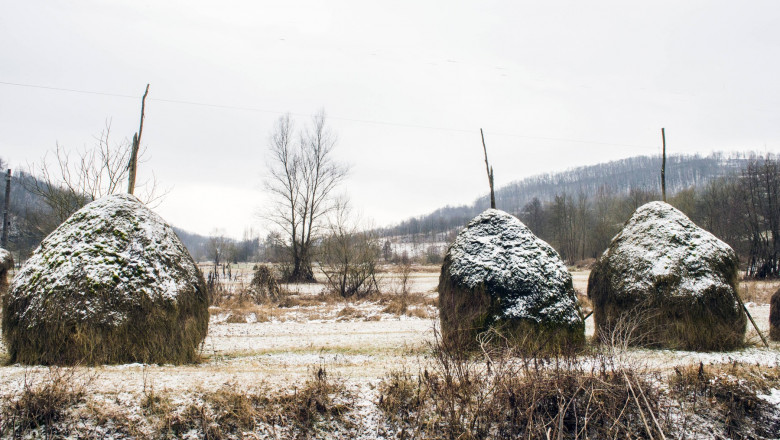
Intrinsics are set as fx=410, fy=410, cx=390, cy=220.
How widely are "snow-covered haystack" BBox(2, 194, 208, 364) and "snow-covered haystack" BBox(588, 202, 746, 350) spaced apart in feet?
21.7

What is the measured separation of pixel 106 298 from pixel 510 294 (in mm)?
6079

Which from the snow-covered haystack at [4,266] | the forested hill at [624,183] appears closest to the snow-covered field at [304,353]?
the snow-covered haystack at [4,266]

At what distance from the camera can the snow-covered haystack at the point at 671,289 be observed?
6922 mm

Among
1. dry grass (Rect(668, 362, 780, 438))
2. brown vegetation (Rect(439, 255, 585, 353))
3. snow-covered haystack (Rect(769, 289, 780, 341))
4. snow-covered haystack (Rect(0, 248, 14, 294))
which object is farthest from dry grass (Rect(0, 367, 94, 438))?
snow-covered haystack (Rect(0, 248, 14, 294))

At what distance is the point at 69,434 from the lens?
382 cm

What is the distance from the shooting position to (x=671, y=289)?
7.13m

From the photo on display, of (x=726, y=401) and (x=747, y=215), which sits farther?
(x=747, y=215)

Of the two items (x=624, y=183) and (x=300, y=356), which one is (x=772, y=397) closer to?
(x=300, y=356)

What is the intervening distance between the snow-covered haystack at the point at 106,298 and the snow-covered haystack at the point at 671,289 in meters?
6.63

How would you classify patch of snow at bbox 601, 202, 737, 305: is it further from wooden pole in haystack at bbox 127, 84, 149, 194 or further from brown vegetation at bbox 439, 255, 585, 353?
wooden pole in haystack at bbox 127, 84, 149, 194

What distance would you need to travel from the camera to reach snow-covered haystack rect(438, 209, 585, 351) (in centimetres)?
666

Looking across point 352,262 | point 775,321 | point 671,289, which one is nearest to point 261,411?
point 671,289

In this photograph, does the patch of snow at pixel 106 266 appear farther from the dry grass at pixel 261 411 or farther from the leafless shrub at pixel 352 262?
the leafless shrub at pixel 352 262

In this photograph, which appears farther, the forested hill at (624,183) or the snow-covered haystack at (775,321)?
the forested hill at (624,183)
